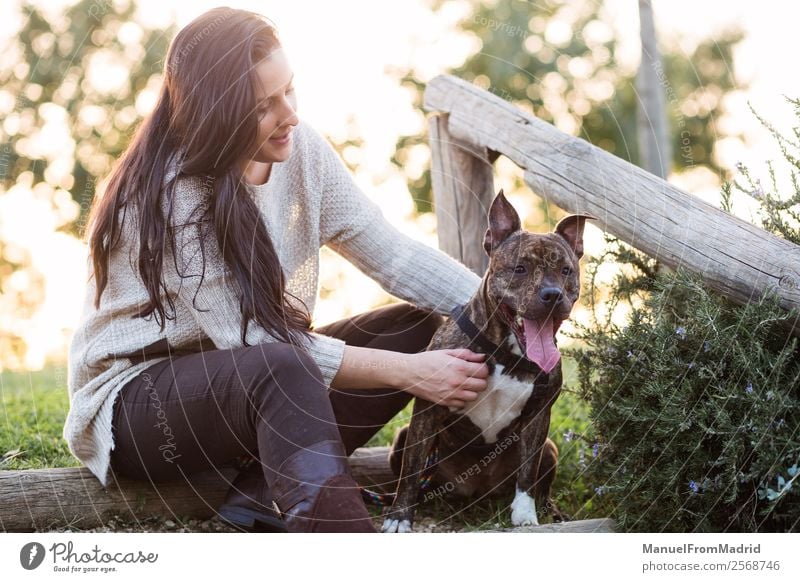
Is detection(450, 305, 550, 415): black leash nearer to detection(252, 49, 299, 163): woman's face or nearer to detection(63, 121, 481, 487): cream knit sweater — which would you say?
detection(63, 121, 481, 487): cream knit sweater

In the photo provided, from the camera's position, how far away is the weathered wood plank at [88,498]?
3.71 metres

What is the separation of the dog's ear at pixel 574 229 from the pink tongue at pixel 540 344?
1.50ft

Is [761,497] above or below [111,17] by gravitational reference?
below

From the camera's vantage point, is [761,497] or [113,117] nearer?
[761,497]

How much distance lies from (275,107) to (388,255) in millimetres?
1009

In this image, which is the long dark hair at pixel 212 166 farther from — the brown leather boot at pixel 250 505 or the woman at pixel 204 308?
the brown leather boot at pixel 250 505

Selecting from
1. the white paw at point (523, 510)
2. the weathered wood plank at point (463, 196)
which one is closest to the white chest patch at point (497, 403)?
the white paw at point (523, 510)

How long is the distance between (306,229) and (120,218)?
915mm

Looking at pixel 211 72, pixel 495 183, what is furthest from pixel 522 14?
pixel 211 72

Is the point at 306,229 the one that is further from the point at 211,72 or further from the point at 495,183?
the point at 495,183

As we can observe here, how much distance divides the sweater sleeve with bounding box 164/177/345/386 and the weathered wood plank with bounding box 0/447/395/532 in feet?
2.74

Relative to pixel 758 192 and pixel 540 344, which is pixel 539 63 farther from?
pixel 540 344

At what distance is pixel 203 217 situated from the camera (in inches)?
138

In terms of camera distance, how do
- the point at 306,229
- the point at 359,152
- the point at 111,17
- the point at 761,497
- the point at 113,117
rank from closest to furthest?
the point at 761,497 → the point at 306,229 → the point at 359,152 → the point at 113,117 → the point at 111,17
